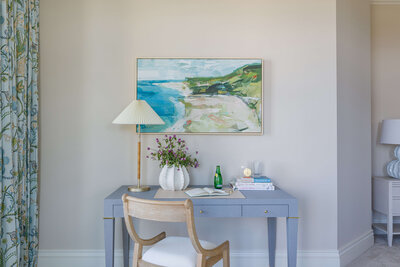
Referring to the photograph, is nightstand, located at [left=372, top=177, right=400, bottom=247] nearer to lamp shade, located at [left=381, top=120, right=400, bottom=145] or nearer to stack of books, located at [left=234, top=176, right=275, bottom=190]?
lamp shade, located at [left=381, top=120, right=400, bottom=145]

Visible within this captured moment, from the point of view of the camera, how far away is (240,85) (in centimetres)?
249

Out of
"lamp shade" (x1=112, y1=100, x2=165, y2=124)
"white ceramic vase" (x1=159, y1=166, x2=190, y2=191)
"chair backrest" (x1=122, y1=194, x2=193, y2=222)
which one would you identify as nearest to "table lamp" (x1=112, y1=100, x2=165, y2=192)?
"lamp shade" (x1=112, y1=100, x2=165, y2=124)

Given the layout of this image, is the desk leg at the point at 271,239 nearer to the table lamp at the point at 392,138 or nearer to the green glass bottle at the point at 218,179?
the green glass bottle at the point at 218,179

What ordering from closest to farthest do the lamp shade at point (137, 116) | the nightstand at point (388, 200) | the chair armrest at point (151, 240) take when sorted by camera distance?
the chair armrest at point (151, 240)
the lamp shade at point (137, 116)
the nightstand at point (388, 200)

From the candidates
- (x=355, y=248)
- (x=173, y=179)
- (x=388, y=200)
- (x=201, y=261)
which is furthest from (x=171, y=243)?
(x=388, y=200)

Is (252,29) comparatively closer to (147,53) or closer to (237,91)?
(237,91)

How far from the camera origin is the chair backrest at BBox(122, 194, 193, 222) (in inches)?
59.6

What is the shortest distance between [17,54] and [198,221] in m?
1.92

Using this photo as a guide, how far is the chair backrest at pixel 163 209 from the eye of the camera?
1.51 meters

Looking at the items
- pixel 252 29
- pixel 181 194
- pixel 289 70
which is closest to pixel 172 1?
pixel 252 29

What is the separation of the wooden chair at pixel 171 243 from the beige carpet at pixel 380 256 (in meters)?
1.62

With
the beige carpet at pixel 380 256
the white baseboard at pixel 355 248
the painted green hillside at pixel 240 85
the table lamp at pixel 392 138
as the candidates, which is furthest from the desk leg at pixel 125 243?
the table lamp at pixel 392 138

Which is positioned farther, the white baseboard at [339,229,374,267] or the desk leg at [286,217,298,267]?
the white baseboard at [339,229,374,267]

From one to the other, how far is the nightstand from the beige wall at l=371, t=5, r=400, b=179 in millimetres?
768
